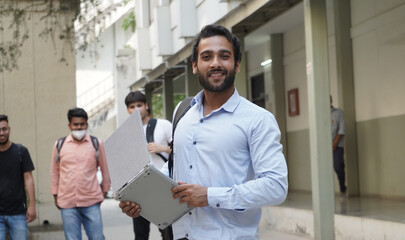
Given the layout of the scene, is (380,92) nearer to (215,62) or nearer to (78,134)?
(78,134)

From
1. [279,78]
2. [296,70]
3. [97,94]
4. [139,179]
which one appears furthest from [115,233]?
[97,94]

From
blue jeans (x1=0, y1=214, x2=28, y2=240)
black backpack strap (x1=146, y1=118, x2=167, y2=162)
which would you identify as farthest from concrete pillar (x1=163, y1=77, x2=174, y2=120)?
blue jeans (x1=0, y1=214, x2=28, y2=240)

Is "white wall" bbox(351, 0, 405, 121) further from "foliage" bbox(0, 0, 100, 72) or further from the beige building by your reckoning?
"foliage" bbox(0, 0, 100, 72)

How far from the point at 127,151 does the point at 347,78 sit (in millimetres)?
12586

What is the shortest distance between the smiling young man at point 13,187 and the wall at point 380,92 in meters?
7.50

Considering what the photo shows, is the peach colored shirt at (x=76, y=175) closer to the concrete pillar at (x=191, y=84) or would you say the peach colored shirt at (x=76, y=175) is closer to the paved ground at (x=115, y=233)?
the paved ground at (x=115, y=233)

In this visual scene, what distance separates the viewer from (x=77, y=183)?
862 cm

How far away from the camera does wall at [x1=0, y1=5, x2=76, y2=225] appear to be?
13.8 m

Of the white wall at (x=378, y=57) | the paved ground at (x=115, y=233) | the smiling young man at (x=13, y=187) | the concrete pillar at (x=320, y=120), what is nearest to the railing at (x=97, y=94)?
the paved ground at (x=115, y=233)

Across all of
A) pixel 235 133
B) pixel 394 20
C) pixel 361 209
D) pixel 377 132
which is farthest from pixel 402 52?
pixel 235 133

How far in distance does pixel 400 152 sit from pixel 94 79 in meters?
29.6

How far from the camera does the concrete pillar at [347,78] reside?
15.6 m

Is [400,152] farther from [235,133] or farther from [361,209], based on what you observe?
[235,133]

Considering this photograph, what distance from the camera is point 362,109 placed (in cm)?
1535
